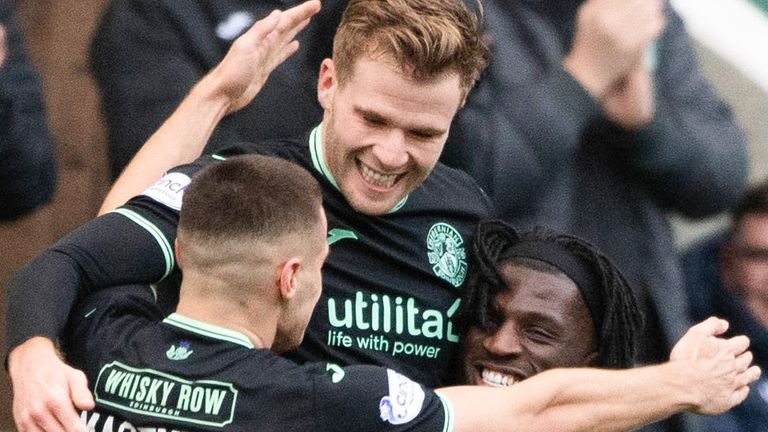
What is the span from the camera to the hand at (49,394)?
338cm

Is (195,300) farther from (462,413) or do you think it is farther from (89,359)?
(462,413)

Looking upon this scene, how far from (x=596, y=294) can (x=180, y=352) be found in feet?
3.44

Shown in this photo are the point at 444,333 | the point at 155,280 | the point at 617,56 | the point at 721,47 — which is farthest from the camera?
the point at 721,47

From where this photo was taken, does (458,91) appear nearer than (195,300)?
No

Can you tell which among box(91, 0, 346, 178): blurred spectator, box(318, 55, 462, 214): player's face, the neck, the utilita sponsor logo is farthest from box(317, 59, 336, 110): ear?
box(91, 0, 346, 178): blurred spectator

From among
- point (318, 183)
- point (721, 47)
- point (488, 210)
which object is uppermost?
point (318, 183)

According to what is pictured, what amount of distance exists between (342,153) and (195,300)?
583 mm

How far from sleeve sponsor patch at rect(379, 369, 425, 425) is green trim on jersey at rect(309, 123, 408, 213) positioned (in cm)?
56

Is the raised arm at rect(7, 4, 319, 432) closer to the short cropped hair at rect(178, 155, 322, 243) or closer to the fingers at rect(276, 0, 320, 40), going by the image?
the fingers at rect(276, 0, 320, 40)

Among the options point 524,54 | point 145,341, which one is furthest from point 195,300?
point 524,54

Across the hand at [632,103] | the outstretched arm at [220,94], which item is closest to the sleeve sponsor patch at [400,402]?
the outstretched arm at [220,94]

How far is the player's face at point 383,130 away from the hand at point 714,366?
2.20ft

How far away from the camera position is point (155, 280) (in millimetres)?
3830

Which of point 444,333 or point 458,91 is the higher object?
point 458,91
